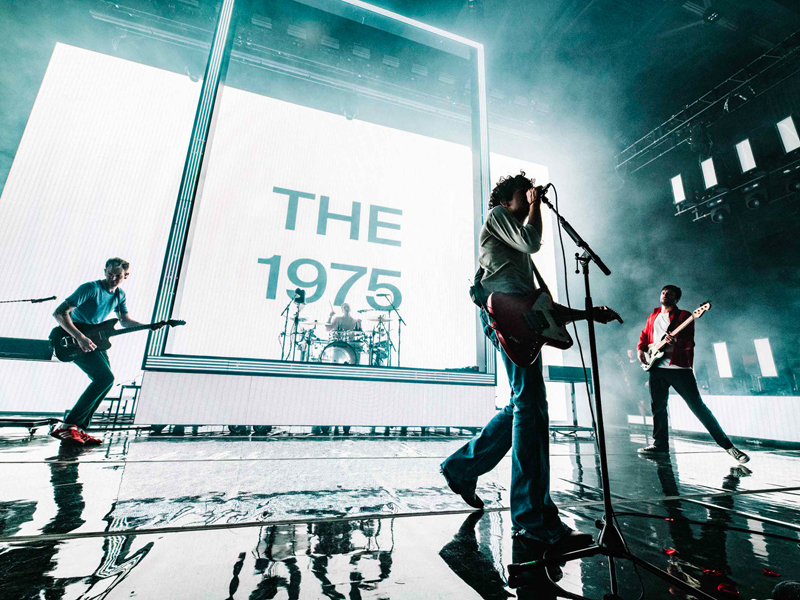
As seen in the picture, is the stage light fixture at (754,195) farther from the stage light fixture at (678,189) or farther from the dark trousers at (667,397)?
the dark trousers at (667,397)

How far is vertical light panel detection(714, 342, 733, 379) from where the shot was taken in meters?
6.30

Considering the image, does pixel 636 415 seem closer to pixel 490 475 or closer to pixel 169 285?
pixel 490 475

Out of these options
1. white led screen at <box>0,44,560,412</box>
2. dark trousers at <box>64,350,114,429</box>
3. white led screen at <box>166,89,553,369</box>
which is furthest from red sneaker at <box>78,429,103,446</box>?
white led screen at <box>166,89,553,369</box>

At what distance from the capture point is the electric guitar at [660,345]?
126 inches

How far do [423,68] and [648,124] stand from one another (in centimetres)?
474

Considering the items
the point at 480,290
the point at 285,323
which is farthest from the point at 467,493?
the point at 285,323

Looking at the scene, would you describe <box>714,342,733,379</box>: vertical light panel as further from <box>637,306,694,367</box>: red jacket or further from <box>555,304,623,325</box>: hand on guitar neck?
<box>555,304,623,325</box>: hand on guitar neck

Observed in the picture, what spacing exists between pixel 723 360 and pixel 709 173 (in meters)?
3.44

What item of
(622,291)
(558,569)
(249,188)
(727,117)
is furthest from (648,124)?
(558,569)

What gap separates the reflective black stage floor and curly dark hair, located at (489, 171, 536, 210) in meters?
1.35

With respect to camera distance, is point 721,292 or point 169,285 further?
point 721,292

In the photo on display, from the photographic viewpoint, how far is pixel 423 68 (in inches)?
284

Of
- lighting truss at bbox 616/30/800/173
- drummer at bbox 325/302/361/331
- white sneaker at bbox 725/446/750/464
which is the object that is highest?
lighting truss at bbox 616/30/800/173

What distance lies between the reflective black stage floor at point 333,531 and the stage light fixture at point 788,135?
19.1 ft
